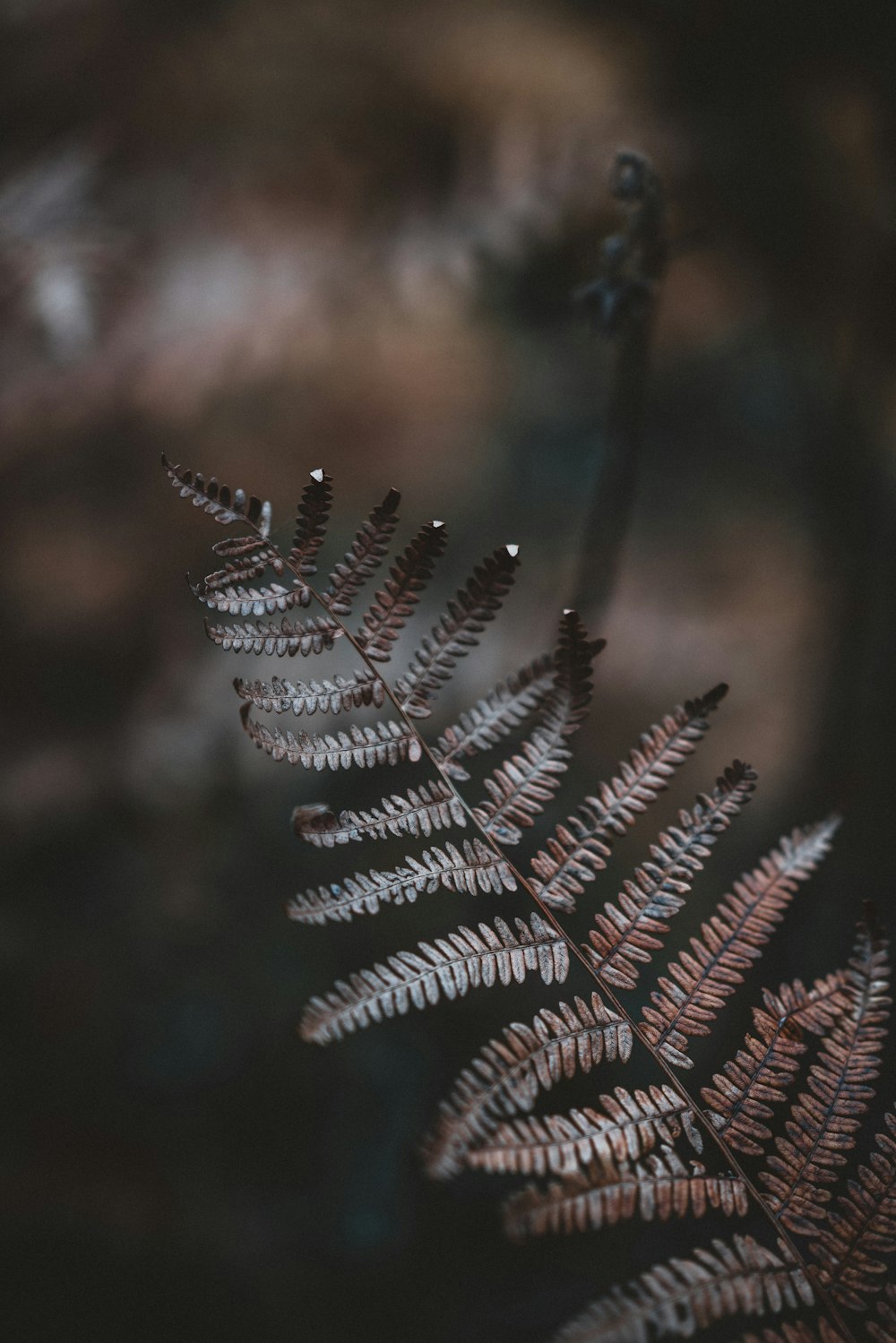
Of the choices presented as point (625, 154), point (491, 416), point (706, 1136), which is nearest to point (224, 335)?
point (491, 416)

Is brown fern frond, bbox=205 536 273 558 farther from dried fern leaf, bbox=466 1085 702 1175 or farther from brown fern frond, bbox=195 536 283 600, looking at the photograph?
dried fern leaf, bbox=466 1085 702 1175

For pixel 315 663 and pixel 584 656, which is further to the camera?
pixel 315 663

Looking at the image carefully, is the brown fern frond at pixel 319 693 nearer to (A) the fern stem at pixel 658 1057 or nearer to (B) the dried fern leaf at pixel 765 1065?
(A) the fern stem at pixel 658 1057

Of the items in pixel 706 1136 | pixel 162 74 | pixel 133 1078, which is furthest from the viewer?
pixel 162 74

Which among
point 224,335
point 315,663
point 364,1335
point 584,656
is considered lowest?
point 364,1335

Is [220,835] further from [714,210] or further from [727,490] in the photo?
[714,210]

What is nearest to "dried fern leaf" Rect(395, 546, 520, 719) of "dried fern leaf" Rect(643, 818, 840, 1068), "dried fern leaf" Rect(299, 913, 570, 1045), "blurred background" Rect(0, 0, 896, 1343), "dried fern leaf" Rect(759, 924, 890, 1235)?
"dried fern leaf" Rect(299, 913, 570, 1045)

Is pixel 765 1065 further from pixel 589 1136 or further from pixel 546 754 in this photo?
pixel 546 754
